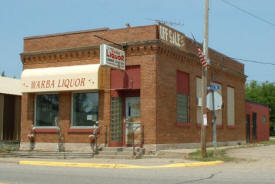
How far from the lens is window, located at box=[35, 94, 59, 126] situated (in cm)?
2264

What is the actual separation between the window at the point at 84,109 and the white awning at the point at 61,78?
1.00m

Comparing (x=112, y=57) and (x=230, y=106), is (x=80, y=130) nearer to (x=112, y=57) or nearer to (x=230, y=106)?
(x=112, y=57)

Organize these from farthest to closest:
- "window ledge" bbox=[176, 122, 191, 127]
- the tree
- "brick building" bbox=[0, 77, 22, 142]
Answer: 1. the tree
2. "brick building" bbox=[0, 77, 22, 142]
3. "window ledge" bbox=[176, 122, 191, 127]

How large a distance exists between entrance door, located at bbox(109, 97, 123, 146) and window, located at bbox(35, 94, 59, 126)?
3568 millimetres

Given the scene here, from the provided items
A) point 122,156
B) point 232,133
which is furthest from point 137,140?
point 232,133

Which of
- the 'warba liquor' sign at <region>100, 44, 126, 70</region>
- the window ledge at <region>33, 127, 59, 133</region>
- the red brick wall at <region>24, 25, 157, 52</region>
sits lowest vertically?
the window ledge at <region>33, 127, 59, 133</region>

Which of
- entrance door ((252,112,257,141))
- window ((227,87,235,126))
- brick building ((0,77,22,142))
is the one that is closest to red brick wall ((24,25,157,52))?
brick building ((0,77,22,142))

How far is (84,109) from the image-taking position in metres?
21.8

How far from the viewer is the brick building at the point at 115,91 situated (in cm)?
2025

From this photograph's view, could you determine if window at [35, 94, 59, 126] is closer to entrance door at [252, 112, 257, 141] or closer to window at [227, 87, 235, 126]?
window at [227, 87, 235, 126]

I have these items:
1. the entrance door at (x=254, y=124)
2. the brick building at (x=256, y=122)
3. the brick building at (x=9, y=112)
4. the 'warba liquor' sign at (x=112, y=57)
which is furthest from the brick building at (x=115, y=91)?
the entrance door at (x=254, y=124)

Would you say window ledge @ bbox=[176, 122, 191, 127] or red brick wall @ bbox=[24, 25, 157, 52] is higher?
red brick wall @ bbox=[24, 25, 157, 52]

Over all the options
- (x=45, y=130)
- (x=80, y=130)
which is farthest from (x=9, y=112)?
(x=80, y=130)

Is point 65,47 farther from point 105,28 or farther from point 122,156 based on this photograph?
point 122,156
